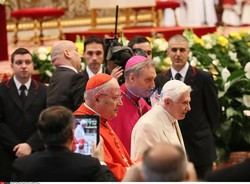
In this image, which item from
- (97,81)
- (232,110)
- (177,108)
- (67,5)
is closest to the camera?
(97,81)

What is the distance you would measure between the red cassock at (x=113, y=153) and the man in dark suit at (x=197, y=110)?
2400 mm

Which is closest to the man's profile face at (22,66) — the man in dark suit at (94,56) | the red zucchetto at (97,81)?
the man in dark suit at (94,56)

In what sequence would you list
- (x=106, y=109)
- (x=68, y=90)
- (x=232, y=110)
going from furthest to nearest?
(x=232, y=110) → (x=68, y=90) → (x=106, y=109)

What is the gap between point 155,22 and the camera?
15.8 metres

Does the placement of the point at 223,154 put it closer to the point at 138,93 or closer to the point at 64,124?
the point at 138,93

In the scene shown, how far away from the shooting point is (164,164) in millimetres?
3352

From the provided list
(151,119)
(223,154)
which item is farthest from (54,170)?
(223,154)

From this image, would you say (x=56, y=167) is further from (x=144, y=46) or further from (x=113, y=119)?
(x=144, y=46)

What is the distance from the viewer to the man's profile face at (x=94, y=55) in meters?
7.73

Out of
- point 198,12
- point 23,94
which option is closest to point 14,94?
point 23,94

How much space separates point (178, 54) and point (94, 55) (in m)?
0.85

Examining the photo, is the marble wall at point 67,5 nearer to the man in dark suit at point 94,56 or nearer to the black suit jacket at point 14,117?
the man in dark suit at point 94,56

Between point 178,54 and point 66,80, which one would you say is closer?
point 66,80

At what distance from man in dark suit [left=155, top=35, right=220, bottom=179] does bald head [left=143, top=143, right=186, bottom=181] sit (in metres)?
4.47
